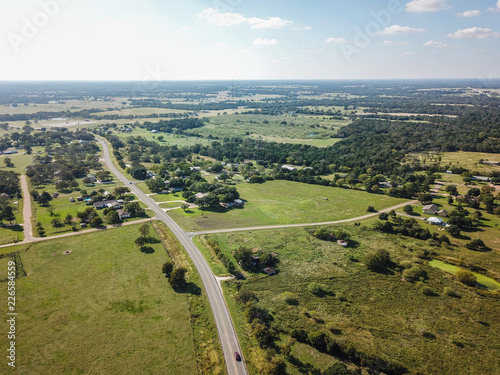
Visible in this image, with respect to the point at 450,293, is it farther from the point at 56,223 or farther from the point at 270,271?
the point at 56,223

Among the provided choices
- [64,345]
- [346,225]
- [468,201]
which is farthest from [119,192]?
[468,201]

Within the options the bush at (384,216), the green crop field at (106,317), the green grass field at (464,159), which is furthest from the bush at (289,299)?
the green grass field at (464,159)

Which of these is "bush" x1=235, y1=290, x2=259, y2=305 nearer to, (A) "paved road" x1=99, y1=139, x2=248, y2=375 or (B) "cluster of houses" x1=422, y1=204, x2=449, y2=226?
(A) "paved road" x1=99, y1=139, x2=248, y2=375

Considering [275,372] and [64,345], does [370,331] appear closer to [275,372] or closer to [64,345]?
[275,372]

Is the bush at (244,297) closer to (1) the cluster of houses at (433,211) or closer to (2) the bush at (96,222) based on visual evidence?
(2) the bush at (96,222)

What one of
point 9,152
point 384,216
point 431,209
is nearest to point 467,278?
point 384,216
